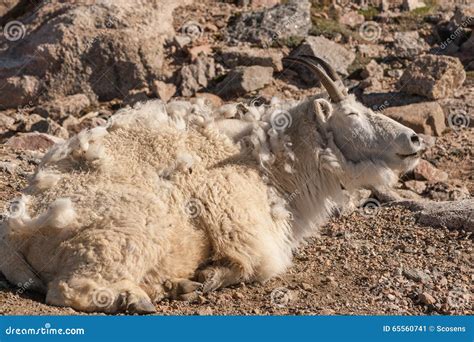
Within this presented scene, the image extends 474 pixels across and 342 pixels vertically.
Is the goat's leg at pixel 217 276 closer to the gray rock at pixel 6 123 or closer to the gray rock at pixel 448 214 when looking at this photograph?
the gray rock at pixel 448 214

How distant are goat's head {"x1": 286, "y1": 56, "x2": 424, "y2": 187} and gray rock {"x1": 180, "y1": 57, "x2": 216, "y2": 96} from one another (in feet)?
25.7

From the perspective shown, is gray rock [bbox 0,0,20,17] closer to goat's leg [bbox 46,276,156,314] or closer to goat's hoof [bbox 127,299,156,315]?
goat's leg [bbox 46,276,156,314]

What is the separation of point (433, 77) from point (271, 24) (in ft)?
13.8

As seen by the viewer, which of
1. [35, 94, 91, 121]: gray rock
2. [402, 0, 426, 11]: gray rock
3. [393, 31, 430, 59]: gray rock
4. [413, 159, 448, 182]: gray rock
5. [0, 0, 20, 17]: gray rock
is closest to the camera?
[413, 159, 448, 182]: gray rock

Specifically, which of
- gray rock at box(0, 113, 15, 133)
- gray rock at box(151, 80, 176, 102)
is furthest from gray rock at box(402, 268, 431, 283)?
gray rock at box(0, 113, 15, 133)

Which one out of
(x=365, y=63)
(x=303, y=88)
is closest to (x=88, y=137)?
(x=303, y=88)

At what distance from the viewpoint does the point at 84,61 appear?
1680 centimetres

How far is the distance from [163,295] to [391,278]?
2.32m

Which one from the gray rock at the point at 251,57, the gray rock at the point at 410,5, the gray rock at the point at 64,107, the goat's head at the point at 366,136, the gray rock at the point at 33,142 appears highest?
the goat's head at the point at 366,136

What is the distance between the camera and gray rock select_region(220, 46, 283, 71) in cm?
1650

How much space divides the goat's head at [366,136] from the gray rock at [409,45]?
9.59 metres

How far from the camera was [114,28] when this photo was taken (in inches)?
674

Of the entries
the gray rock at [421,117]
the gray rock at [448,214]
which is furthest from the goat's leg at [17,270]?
the gray rock at [421,117]

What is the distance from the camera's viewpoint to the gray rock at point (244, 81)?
15883 mm
